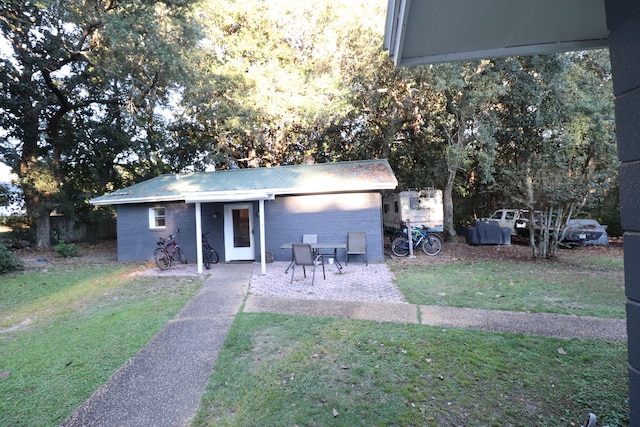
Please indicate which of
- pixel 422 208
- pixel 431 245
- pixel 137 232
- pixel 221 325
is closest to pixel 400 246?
pixel 431 245

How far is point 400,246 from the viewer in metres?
11.9

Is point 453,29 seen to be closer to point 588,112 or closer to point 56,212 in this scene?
point 588,112

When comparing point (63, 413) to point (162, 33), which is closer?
point (63, 413)

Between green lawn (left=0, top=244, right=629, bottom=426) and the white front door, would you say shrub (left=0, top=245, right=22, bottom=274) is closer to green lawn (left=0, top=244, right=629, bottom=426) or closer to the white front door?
green lawn (left=0, top=244, right=629, bottom=426)

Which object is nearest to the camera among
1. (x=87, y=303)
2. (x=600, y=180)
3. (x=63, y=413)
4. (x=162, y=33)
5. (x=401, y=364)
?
(x=63, y=413)

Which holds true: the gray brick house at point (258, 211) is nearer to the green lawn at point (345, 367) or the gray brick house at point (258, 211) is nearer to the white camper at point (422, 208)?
the white camper at point (422, 208)

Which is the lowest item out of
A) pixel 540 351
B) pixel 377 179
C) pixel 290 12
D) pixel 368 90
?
pixel 540 351

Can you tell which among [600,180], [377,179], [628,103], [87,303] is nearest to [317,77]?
[377,179]

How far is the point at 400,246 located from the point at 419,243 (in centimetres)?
69

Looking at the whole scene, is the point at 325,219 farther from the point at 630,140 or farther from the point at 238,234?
the point at 630,140

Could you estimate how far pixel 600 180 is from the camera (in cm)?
867

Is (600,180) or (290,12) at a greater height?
(290,12)

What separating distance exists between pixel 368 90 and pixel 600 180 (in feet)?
27.2

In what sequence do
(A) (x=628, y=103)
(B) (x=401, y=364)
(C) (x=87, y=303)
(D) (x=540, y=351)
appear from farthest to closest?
(C) (x=87, y=303) < (D) (x=540, y=351) < (B) (x=401, y=364) < (A) (x=628, y=103)
